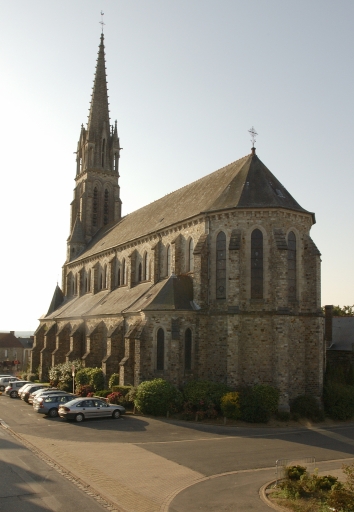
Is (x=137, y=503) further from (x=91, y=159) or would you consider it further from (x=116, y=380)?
(x=91, y=159)

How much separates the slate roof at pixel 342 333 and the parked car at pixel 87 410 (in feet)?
68.8

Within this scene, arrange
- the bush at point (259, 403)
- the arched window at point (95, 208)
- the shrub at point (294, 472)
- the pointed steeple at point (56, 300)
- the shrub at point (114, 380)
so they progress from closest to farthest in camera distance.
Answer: the shrub at point (294, 472) < the bush at point (259, 403) < the shrub at point (114, 380) < the pointed steeple at point (56, 300) < the arched window at point (95, 208)

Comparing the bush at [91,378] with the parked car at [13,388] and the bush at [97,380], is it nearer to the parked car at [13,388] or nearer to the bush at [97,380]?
the bush at [97,380]

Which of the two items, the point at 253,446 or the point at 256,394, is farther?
the point at 256,394

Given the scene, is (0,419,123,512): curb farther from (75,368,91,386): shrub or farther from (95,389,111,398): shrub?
(75,368,91,386): shrub

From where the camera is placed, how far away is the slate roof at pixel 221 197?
30.9 m

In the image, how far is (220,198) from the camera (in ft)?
106

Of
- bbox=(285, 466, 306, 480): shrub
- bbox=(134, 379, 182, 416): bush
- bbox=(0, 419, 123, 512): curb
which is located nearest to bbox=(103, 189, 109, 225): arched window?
bbox=(134, 379, 182, 416): bush

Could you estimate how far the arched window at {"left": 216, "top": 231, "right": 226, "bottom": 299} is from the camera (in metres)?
30.8

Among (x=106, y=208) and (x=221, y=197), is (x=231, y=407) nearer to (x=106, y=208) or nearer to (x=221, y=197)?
(x=221, y=197)

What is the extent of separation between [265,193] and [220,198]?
9.75 ft

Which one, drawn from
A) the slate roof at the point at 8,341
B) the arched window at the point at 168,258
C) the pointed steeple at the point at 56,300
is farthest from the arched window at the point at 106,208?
the slate roof at the point at 8,341

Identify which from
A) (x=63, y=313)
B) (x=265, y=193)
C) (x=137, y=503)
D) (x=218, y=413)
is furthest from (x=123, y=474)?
(x=63, y=313)

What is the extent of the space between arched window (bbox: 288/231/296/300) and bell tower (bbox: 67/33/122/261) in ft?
102
